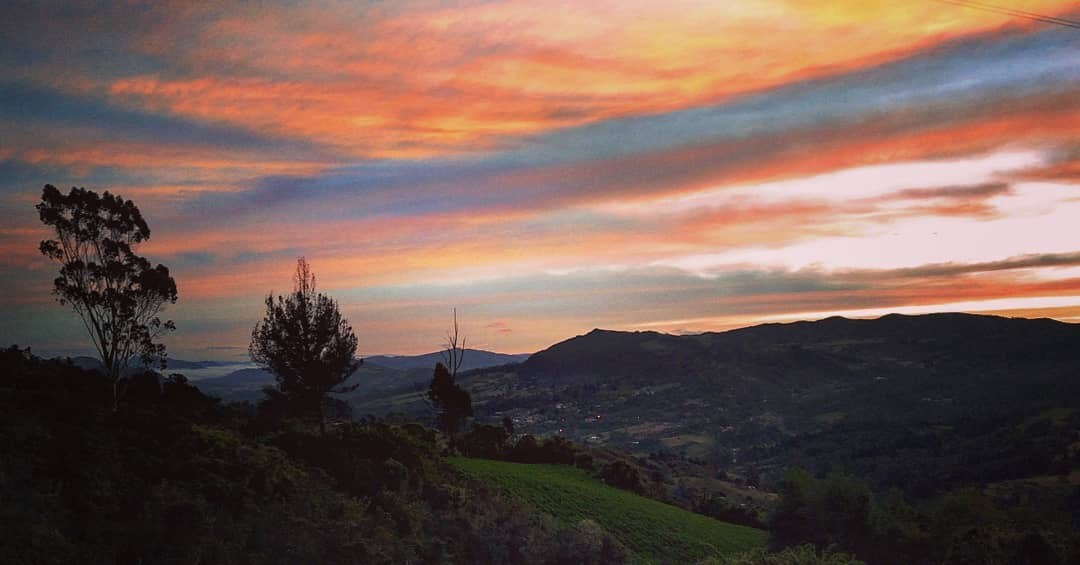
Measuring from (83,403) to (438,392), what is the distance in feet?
140

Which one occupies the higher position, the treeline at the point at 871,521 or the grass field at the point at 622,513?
the grass field at the point at 622,513

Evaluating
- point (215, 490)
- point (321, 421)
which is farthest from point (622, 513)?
point (215, 490)

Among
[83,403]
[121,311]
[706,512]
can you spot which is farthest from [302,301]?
[706,512]

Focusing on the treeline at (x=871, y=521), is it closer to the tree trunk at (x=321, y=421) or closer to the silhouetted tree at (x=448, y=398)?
the silhouetted tree at (x=448, y=398)

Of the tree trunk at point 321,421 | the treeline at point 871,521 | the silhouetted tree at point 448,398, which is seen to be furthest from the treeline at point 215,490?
the silhouetted tree at point 448,398

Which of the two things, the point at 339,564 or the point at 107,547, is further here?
the point at 339,564

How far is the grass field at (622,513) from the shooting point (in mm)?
42531

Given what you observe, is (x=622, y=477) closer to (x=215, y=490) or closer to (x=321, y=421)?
(x=321, y=421)

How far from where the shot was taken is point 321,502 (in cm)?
2842

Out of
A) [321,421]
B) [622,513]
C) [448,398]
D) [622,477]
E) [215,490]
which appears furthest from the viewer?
[448,398]

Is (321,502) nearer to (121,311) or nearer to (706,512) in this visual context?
(121,311)

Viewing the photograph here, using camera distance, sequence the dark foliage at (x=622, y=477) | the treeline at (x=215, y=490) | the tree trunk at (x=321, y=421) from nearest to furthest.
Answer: the treeline at (x=215, y=490) → the tree trunk at (x=321, y=421) → the dark foliage at (x=622, y=477)

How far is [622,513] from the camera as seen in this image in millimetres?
46312

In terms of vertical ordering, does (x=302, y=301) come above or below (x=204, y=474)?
above
